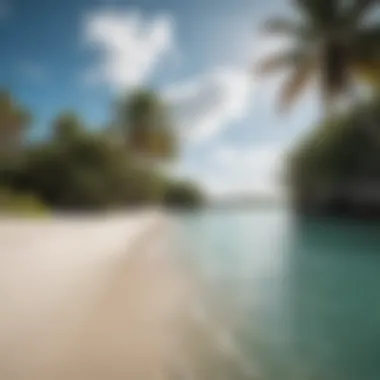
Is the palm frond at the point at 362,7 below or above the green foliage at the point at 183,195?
above

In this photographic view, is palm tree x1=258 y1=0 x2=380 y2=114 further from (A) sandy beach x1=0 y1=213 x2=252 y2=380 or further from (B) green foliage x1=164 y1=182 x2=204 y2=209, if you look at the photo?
(A) sandy beach x1=0 y1=213 x2=252 y2=380

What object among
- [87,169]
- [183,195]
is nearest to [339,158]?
[183,195]

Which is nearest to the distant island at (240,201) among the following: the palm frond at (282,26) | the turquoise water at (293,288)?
the turquoise water at (293,288)

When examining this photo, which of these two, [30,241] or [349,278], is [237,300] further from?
[30,241]

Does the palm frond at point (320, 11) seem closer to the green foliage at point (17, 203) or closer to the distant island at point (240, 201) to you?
the distant island at point (240, 201)

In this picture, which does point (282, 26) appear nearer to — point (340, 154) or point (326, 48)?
point (326, 48)

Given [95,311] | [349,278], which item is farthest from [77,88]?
[349,278]

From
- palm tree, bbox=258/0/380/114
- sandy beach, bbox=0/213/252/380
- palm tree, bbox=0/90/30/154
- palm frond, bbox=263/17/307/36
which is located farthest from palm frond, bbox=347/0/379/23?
palm tree, bbox=0/90/30/154
